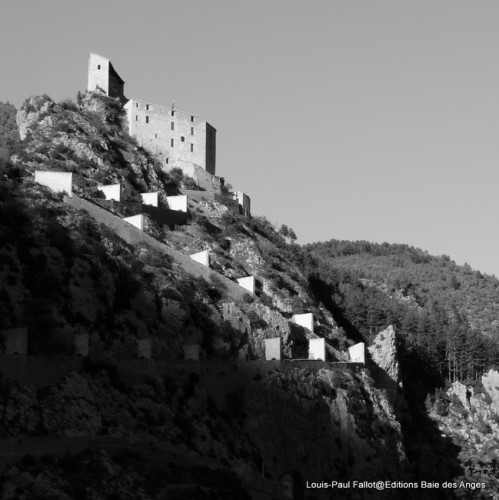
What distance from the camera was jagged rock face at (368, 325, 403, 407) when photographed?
70438 millimetres

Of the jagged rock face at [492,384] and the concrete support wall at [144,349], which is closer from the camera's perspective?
the concrete support wall at [144,349]

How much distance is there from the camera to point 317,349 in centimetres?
6344

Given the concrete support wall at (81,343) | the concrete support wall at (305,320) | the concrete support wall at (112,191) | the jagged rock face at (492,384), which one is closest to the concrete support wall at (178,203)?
the concrete support wall at (112,191)

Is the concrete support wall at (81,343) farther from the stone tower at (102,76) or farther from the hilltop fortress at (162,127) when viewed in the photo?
the stone tower at (102,76)

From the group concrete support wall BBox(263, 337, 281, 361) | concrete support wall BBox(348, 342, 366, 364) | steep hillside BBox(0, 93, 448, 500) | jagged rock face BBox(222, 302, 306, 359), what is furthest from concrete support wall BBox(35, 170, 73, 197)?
concrete support wall BBox(348, 342, 366, 364)

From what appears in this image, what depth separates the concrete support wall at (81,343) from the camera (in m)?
48.5

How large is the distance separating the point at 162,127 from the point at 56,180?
18.5m

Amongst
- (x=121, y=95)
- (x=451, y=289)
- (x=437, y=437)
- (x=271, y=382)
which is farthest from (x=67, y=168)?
(x=451, y=289)

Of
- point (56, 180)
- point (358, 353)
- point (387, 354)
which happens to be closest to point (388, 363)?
point (387, 354)

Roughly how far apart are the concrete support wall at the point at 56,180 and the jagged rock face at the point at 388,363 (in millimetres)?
19182

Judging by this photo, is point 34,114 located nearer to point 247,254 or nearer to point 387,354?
point 247,254

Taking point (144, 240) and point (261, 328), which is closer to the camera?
point (261, 328)

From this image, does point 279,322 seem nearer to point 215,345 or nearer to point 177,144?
point 215,345

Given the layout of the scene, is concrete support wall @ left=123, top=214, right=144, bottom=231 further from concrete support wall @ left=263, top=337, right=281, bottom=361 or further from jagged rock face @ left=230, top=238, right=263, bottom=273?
jagged rock face @ left=230, top=238, right=263, bottom=273
